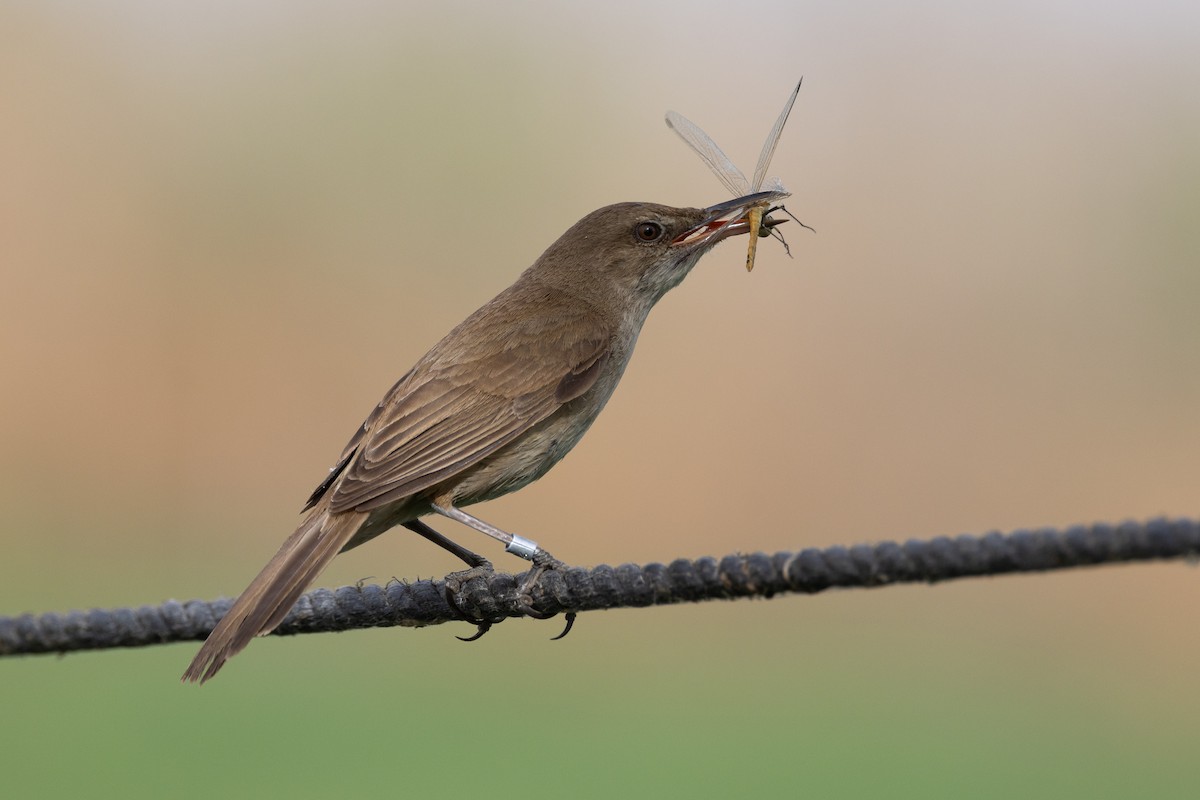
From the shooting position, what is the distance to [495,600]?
3.91 meters

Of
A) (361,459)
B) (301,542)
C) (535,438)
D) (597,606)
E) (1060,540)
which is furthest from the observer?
(535,438)

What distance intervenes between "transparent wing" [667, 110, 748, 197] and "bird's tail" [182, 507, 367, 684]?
2.69 meters

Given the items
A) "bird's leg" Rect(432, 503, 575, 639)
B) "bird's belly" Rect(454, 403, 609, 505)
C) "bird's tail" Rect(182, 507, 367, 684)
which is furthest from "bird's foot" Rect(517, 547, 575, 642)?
"bird's belly" Rect(454, 403, 609, 505)

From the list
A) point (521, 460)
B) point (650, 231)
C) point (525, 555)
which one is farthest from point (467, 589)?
point (650, 231)

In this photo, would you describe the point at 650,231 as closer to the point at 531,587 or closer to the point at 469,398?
the point at 469,398

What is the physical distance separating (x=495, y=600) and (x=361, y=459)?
1.05 metres

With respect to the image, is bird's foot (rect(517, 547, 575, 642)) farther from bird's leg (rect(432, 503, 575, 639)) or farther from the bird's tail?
the bird's tail

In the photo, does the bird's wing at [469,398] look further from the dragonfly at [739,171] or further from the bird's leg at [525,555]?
the dragonfly at [739,171]

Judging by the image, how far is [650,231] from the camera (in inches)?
233

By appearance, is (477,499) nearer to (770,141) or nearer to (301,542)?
(301,542)

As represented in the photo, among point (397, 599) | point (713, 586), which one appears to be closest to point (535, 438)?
point (397, 599)

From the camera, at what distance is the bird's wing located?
4.60 metres

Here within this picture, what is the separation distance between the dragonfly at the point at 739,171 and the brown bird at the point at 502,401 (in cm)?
8

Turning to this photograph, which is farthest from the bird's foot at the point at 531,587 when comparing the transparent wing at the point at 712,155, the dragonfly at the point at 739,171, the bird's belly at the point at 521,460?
the transparent wing at the point at 712,155
